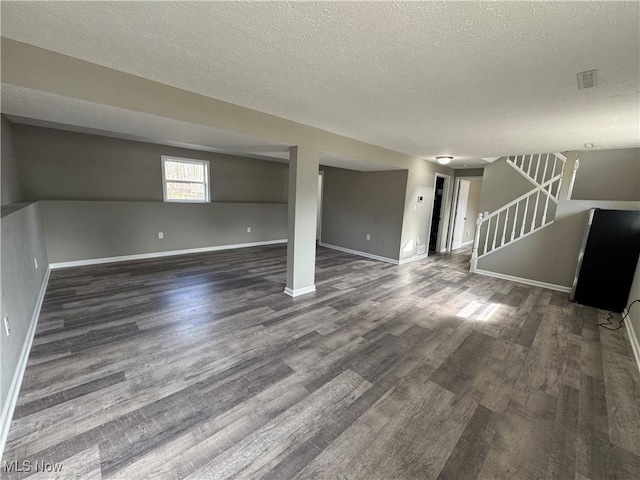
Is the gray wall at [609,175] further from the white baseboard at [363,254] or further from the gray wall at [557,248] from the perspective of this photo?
the white baseboard at [363,254]

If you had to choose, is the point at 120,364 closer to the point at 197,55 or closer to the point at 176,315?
the point at 176,315

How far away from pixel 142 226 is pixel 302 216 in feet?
12.0

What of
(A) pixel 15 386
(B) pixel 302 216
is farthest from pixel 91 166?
(A) pixel 15 386

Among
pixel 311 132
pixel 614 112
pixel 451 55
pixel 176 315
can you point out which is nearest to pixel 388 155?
pixel 311 132

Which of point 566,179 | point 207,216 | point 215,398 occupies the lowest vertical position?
point 215,398

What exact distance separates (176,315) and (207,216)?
138 inches

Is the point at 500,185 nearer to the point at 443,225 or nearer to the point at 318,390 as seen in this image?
the point at 443,225

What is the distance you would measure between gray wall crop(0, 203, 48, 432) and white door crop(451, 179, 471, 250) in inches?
320

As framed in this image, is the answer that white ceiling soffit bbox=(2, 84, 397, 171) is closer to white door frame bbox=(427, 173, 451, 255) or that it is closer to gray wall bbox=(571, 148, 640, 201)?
white door frame bbox=(427, 173, 451, 255)

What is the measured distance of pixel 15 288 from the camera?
2.03 metres

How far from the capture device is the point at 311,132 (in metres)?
3.41

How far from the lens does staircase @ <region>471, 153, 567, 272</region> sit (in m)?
4.96

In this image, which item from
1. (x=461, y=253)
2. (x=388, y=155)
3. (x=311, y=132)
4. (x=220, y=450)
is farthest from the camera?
(x=461, y=253)

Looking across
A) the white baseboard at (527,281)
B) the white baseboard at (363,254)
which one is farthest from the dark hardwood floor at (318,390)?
the white baseboard at (363,254)
